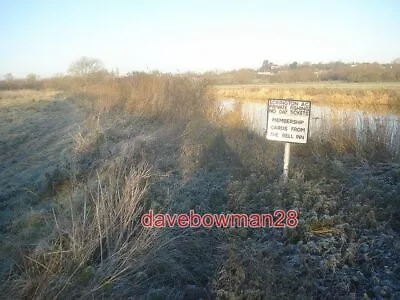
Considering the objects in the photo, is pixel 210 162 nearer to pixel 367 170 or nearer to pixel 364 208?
pixel 367 170

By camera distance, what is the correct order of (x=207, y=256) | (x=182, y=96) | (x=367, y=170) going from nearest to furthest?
(x=207, y=256), (x=367, y=170), (x=182, y=96)

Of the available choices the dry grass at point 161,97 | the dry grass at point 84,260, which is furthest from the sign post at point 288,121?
the dry grass at point 161,97

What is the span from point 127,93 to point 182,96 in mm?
4564

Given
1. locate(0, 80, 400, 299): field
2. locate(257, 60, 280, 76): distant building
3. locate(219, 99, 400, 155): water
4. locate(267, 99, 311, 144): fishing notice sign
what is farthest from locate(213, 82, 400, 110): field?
locate(257, 60, 280, 76): distant building

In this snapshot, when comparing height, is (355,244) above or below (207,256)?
above

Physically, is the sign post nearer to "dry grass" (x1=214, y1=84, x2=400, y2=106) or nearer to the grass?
the grass

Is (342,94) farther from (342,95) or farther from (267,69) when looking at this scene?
(267,69)

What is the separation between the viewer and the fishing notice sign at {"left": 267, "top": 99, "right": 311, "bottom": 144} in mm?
5938

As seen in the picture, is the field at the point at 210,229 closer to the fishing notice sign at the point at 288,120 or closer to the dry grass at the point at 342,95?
the fishing notice sign at the point at 288,120

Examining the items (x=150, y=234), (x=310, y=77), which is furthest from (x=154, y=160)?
(x=310, y=77)

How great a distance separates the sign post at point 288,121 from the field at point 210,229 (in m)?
0.61

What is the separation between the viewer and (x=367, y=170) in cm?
644

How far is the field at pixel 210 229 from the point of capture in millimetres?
3662

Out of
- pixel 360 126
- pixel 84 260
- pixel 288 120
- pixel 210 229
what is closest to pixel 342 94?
pixel 360 126
